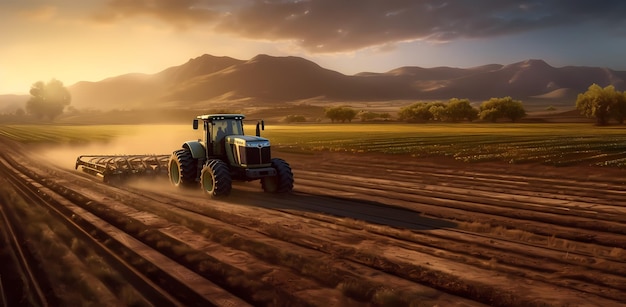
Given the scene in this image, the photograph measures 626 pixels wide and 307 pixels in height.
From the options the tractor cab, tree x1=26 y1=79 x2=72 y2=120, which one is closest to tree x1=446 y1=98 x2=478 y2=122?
the tractor cab

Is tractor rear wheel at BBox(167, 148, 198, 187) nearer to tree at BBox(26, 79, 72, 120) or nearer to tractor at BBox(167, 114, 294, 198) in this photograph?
tractor at BBox(167, 114, 294, 198)

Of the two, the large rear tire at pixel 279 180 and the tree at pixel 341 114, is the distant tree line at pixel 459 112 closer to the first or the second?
the tree at pixel 341 114

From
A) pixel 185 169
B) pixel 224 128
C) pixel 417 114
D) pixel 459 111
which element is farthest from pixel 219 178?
pixel 417 114

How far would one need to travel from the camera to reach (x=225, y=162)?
14688 millimetres

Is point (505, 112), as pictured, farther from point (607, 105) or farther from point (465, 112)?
point (607, 105)

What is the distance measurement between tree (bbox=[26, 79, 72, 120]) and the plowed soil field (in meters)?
124

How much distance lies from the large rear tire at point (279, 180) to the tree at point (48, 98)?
5111 inches

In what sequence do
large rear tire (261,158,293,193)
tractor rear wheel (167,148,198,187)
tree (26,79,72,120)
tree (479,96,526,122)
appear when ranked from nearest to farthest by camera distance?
large rear tire (261,158,293,193)
tractor rear wheel (167,148,198,187)
tree (479,96,526,122)
tree (26,79,72,120)

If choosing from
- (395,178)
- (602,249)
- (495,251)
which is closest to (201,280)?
(495,251)

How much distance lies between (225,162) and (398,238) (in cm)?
727

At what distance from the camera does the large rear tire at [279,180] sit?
46.5 ft

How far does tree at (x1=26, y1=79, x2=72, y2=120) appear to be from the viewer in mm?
124375

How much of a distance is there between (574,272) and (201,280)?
533 cm

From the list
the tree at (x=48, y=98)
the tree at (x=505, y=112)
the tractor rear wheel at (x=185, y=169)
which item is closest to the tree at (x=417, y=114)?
the tree at (x=505, y=112)
